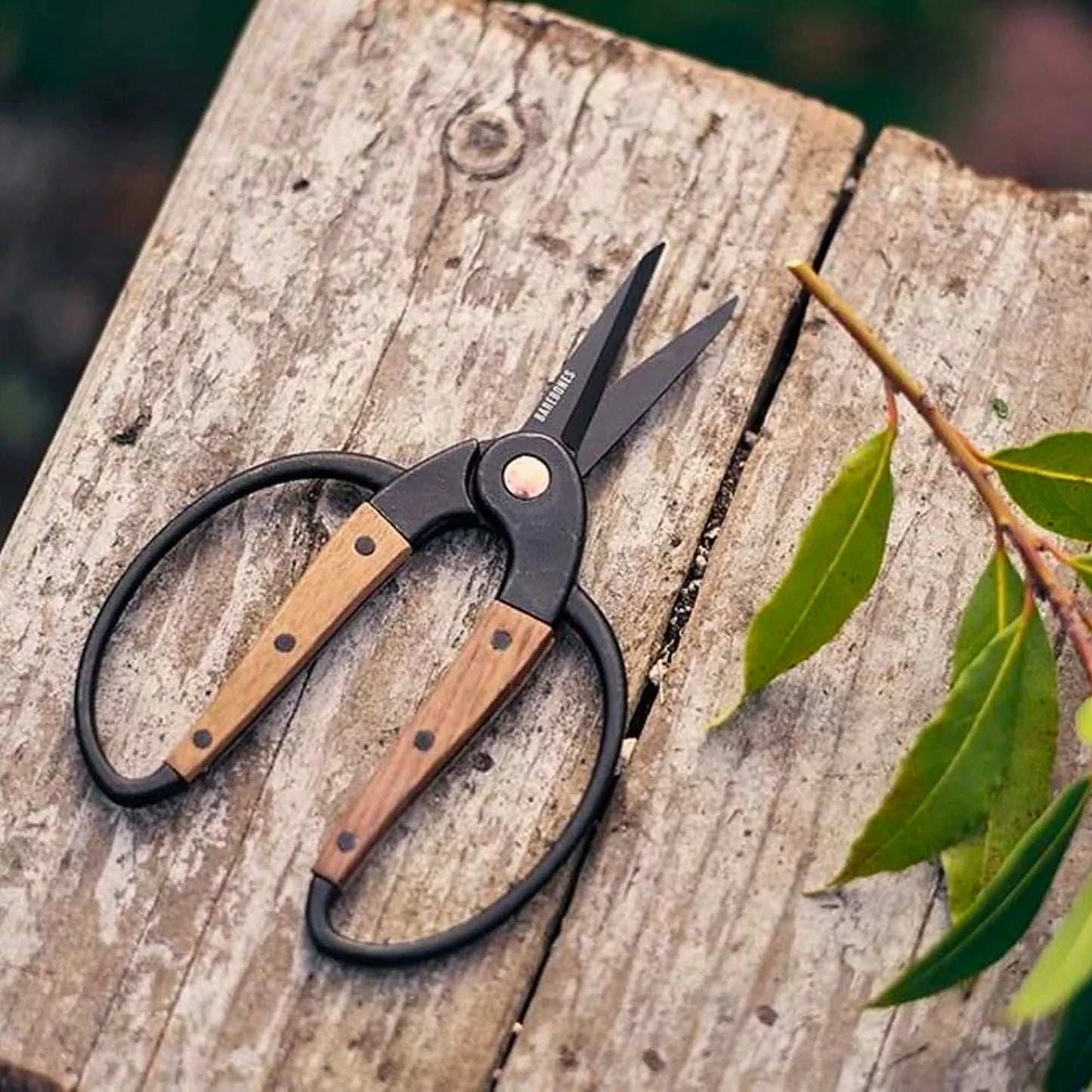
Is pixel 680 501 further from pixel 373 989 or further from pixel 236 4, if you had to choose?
pixel 236 4

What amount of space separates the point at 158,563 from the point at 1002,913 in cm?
73

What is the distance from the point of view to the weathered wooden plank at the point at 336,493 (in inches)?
56.4

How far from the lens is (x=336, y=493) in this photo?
1.61 m

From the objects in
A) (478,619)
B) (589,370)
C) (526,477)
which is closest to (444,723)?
(478,619)

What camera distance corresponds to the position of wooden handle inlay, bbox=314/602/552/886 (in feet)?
4.74

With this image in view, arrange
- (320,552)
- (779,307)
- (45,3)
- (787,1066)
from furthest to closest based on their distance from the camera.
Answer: (45,3), (779,307), (320,552), (787,1066)

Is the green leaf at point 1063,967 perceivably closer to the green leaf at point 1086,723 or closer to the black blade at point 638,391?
the green leaf at point 1086,723

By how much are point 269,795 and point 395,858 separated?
0.37 feet

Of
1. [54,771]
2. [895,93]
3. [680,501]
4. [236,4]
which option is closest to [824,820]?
[680,501]

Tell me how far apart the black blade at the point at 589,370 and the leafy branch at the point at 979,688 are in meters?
0.20

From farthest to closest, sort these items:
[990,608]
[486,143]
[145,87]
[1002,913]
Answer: [145,87], [486,143], [990,608], [1002,913]

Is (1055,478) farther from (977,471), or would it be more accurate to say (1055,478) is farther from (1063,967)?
(1063,967)

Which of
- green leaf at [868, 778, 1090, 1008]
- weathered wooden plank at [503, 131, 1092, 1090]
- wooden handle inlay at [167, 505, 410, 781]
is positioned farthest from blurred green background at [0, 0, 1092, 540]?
green leaf at [868, 778, 1090, 1008]

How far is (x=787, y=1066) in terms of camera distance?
1424 mm
